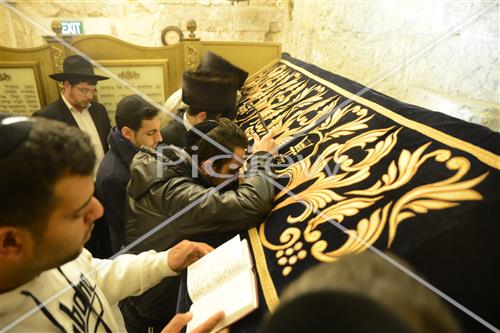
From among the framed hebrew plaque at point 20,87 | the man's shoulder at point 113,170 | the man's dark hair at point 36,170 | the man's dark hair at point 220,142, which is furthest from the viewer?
the framed hebrew plaque at point 20,87

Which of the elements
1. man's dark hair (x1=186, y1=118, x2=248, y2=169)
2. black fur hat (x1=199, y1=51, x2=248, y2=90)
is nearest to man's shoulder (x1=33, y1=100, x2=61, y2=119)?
black fur hat (x1=199, y1=51, x2=248, y2=90)

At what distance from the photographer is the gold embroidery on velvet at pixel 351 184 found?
88 cm

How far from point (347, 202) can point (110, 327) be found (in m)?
0.85

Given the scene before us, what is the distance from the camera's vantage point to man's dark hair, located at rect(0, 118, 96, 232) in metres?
0.70

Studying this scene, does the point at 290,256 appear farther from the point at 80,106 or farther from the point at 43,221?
the point at 80,106

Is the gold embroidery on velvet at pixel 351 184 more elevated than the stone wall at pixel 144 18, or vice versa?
the stone wall at pixel 144 18

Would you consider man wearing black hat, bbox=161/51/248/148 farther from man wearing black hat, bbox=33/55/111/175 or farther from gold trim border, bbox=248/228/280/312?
gold trim border, bbox=248/228/280/312

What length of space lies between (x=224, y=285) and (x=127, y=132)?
1529 mm

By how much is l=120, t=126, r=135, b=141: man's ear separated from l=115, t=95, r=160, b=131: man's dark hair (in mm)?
16

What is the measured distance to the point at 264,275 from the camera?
1.07 metres

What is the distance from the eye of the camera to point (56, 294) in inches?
37.1

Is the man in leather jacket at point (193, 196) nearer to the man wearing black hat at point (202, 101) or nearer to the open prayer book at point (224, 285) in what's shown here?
the open prayer book at point (224, 285)

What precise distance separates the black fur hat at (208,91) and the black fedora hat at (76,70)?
1036 mm

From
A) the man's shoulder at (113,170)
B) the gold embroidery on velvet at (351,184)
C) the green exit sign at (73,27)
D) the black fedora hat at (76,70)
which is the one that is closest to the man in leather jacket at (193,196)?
the gold embroidery on velvet at (351,184)
